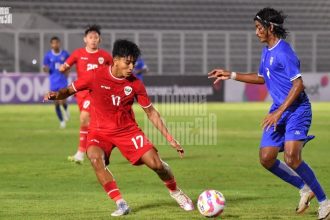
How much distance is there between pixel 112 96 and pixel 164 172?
3.29ft

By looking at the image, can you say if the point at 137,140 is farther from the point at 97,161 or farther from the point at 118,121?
the point at 97,161

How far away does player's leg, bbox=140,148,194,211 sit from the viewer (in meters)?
9.19

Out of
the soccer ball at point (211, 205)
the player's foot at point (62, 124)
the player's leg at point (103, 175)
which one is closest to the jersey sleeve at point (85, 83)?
the player's leg at point (103, 175)

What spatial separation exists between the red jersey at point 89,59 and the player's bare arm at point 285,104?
20.6 feet

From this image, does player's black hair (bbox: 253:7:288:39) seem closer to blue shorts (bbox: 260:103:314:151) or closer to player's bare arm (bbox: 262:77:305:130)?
player's bare arm (bbox: 262:77:305:130)

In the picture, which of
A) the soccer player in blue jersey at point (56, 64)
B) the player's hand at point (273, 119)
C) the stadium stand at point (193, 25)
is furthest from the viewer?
the stadium stand at point (193, 25)

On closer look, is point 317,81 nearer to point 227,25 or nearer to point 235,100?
point 235,100

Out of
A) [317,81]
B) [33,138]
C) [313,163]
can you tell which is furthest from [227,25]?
[313,163]

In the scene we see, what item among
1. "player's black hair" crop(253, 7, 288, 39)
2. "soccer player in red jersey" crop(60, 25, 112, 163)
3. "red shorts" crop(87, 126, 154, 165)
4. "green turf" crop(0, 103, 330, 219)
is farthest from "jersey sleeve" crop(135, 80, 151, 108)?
"soccer player in red jersey" crop(60, 25, 112, 163)

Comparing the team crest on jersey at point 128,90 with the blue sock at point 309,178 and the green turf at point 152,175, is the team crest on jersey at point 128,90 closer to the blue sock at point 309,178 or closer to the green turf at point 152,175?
the green turf at point 152,175

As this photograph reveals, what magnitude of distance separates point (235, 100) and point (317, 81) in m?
3.87

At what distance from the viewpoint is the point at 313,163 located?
15031 mm

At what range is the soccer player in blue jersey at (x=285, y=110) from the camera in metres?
8.77

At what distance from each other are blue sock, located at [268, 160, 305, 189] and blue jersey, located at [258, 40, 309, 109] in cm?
73
